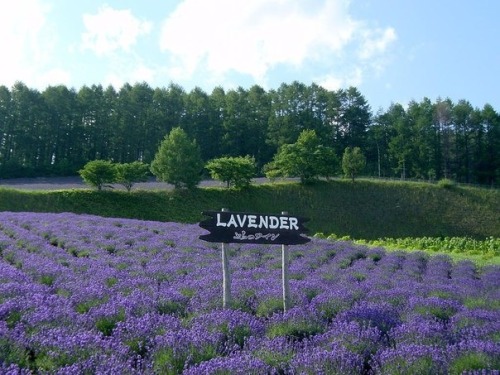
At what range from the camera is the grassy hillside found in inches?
1430

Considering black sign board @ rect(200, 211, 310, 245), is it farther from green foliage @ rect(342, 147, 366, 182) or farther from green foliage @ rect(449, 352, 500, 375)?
green foliage @ rect(342, 147, 366, 182)

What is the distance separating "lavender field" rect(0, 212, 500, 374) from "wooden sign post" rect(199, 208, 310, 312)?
0.43 m

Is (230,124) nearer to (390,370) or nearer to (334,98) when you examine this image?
(334,98)

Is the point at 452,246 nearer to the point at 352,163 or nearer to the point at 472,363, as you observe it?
the point at 352,163

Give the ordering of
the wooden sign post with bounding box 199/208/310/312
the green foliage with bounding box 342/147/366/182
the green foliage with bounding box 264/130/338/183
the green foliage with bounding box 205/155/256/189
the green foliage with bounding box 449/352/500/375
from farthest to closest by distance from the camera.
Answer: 1. the green foliage with bounding box 342/147/366/182
2. the green foliage with bounding box 264/130/338/183
3. the green foliage with bounding box 205/155/256/189
4. the wooden sign post with bounding box 199/208/310/312
5. the green foliage with bounding box 449/352/500/375

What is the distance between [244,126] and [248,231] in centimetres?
5976

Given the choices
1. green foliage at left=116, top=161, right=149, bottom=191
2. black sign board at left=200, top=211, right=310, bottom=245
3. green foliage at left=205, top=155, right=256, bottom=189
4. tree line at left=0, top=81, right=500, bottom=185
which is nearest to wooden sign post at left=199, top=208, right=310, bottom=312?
black sign board at left=200, top=211, right=310, bottom=245

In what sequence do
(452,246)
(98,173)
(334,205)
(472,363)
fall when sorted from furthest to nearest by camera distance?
(334,205), (98,173), (452,246), (472,363)

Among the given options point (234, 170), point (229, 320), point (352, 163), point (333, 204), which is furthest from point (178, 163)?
point (229, 320)

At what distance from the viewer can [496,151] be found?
221 ft

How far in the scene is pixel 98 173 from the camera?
38.5 meters

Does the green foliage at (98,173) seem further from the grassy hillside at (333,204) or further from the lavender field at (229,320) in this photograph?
the lavender field at (229,320)

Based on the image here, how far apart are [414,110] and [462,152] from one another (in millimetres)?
9086

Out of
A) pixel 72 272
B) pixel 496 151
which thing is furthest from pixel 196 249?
pixel 496 151
